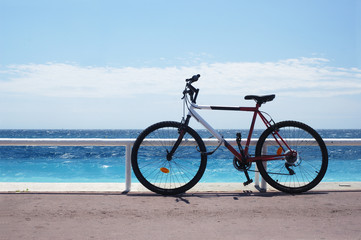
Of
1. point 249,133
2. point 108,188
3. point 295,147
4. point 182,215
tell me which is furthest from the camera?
point 295,147

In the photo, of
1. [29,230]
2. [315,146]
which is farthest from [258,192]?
[29,230]

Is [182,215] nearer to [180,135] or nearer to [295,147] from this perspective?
[180,135]

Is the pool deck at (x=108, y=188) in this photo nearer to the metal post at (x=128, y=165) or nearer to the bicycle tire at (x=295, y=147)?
the metal post at (x=128, y=165)

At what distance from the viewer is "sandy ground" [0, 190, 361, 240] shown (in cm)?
311

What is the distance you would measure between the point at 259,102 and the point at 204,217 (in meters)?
2.11

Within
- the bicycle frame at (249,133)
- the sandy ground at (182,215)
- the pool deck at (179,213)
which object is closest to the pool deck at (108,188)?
the pool deck at (179,213)

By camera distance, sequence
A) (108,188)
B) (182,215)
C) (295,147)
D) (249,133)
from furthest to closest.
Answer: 1. (295,147)
2. (108,188)
3. (249,133)
4. (182,215)

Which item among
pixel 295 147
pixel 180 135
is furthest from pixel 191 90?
pixel 295 147

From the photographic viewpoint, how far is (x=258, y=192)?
16.6 ft

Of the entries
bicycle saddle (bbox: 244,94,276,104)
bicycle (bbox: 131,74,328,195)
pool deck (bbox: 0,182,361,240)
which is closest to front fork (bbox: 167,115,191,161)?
bicycle (bbox: 131,74,328,195)

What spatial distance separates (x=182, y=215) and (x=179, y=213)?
0.09 m

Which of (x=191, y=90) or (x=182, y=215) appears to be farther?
(x=191, y=90)

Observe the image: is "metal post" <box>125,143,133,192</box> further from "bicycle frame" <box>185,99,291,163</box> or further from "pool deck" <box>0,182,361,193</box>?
"bicycle frame" <box>185,99,291,163</box>

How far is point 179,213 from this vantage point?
12.6 ft
